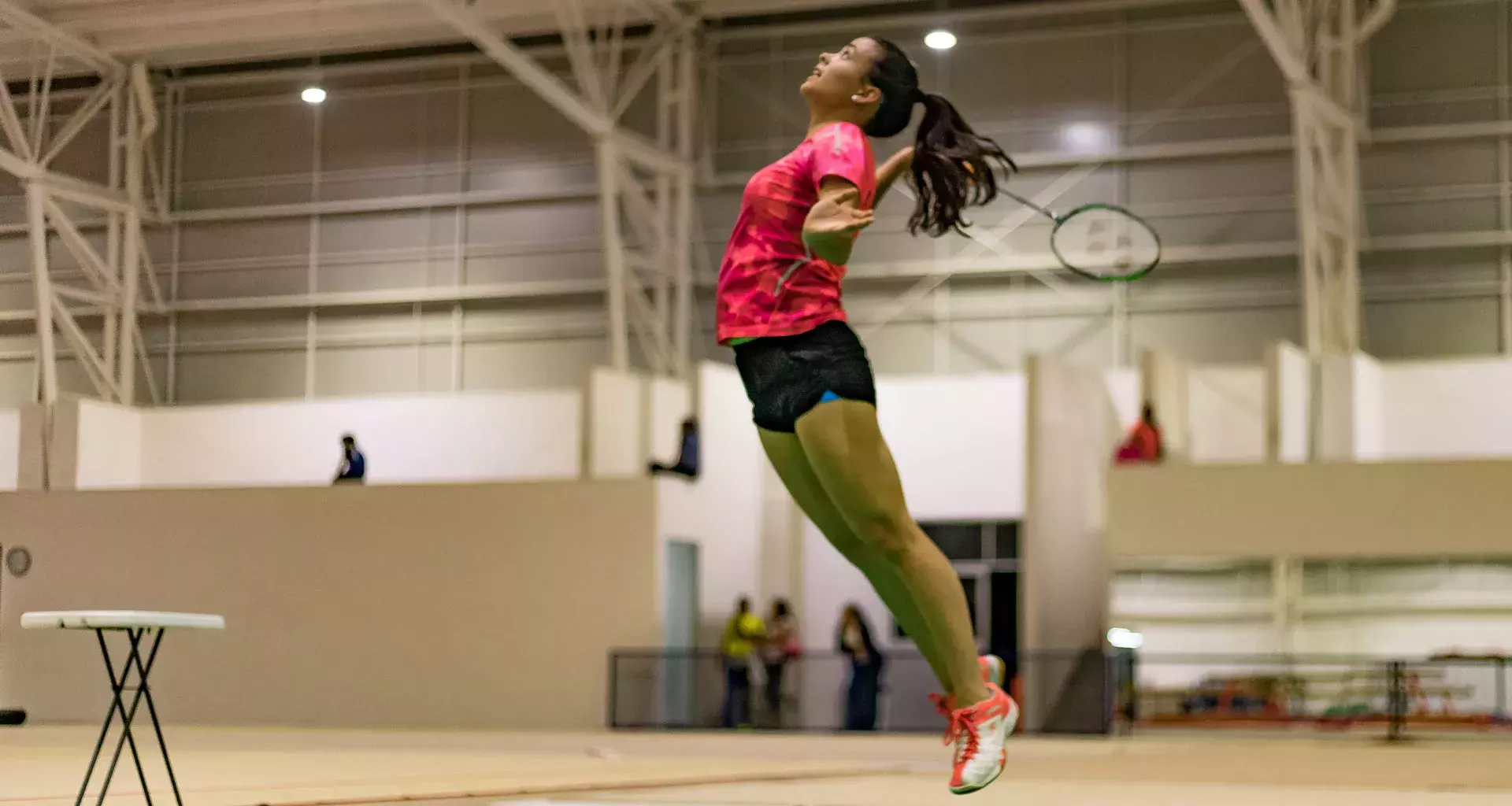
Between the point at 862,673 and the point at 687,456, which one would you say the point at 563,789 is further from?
the point at 687,456

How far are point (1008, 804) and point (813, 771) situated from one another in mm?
1878

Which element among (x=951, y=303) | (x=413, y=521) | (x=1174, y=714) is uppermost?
(x=951, y=303)

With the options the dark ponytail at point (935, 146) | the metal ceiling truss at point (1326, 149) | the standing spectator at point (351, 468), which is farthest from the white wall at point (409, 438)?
the dark ponytail at point (935, 146)

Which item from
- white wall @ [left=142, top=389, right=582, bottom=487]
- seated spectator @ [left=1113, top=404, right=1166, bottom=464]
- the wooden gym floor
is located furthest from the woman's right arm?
white wall @ [left=142, top=389, right=582, bottom=487]

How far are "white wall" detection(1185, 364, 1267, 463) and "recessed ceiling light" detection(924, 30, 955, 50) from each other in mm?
5258

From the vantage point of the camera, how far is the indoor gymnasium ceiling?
1750 cm

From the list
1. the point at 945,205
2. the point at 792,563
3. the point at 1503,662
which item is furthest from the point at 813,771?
the point at 792,563

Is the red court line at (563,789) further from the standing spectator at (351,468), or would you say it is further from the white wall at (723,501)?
the standing spectator at (351,468)

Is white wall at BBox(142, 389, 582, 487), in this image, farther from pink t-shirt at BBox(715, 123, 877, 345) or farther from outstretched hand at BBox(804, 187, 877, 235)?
outstretched hand at BBox(804, 187, 877, 235)

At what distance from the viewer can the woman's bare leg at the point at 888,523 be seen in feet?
13.4

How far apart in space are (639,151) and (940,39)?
403cm

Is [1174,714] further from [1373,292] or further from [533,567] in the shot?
[1373,292]

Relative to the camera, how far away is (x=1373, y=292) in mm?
22156

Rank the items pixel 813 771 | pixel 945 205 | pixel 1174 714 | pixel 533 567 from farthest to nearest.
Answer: pixel 533 567 → pixel 1174 714 → pixel 813 771 → pixel 945 205
